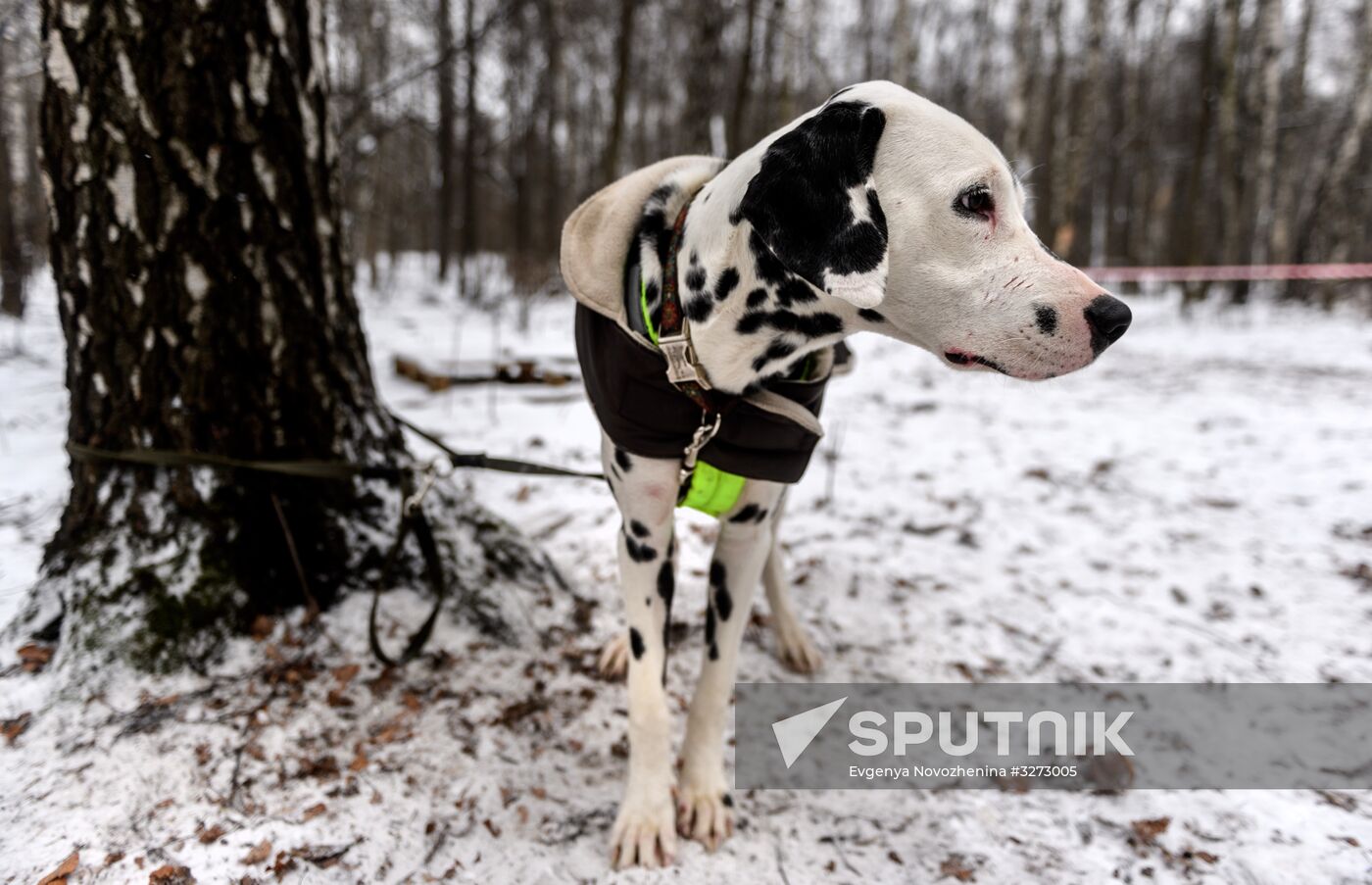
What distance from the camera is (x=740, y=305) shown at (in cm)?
159

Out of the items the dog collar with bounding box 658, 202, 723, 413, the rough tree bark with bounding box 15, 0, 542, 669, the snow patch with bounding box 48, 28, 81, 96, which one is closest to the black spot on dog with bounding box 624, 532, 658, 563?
the dog collar with bounding box 658, 202, 723, 413

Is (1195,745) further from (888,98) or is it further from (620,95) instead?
(620,95)

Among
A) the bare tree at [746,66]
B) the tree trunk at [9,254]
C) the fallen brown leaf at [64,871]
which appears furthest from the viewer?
the bare tree at [746,66]

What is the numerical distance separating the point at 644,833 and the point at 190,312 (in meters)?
1.96

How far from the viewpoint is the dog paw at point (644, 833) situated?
1759 mm

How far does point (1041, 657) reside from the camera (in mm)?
2635

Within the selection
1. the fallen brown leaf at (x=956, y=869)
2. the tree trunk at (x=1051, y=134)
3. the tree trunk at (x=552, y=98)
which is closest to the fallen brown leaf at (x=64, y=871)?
the fallen brown leaf at (x=956, y=869)

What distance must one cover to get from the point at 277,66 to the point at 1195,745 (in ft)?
11.3

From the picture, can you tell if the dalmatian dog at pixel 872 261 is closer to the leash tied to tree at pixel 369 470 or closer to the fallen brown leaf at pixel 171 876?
the leash tied to tree at pixel 369 470

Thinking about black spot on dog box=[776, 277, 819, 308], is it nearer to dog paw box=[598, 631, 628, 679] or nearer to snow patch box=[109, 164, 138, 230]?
dog paw box=[598, 631, 628, 679]

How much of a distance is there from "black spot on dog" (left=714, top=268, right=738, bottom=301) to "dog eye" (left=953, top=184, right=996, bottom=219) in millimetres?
465

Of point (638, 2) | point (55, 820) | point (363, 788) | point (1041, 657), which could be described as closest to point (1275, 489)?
point (1041, 657)

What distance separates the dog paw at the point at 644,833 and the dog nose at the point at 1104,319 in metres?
1.46

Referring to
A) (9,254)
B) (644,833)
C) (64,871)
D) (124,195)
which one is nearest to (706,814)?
(644,833)
